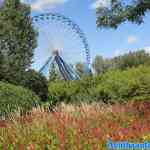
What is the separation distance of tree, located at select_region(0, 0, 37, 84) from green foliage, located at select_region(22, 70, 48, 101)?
3.53 meters

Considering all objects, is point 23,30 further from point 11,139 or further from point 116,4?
point 11,139

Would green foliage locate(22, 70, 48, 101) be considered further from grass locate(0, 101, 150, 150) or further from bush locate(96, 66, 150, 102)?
grass locate(0, 101, 150, 150)

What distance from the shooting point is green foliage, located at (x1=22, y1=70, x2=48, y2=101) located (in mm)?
33469

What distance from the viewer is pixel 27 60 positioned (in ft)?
140

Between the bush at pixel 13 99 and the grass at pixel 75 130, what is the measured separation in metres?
3.56

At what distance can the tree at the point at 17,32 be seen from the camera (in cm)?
4059

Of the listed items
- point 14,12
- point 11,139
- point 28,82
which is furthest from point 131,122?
point 14,12

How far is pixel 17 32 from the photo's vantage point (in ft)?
143

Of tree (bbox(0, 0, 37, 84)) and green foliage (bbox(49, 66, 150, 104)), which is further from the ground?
tree (bbox(0, 0, 37, 84))

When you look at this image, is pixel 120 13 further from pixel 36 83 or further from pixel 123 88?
pixel 36 83

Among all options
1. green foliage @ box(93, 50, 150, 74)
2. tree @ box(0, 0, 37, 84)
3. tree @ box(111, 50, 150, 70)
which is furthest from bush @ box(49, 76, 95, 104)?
tree @ box(111, 50, 150, 70)

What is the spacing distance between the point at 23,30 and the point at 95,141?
3645 cm

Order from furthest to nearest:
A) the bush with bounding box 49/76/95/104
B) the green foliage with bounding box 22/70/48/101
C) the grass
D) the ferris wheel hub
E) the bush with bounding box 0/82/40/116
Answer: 1. the ferris wheel hub
2. the bush with bounding box 49/76/95/104
3. the green foliage with bounding box 22/70/48/101
4. the bush with bounding box 0/82/40/116
5. the grass

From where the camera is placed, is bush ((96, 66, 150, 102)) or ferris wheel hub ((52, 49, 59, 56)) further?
ferris wheel hub ((52, 49, 59, 56))
